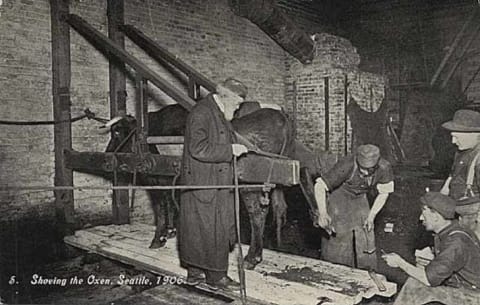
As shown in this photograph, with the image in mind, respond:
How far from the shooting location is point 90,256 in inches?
259

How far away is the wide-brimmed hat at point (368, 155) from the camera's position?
4539mm

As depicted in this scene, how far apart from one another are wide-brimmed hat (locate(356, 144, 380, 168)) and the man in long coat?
46.7 inches

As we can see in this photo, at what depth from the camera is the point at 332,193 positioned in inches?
203

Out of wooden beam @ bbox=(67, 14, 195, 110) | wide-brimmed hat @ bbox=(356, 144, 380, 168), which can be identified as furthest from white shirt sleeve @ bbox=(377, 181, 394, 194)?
wooden beam @ bbox=(67, 14, 195, 110)

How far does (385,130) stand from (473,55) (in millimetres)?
2604

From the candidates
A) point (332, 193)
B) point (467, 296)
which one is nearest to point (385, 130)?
point (332, 193)

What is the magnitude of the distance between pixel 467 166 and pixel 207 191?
7.40 ft

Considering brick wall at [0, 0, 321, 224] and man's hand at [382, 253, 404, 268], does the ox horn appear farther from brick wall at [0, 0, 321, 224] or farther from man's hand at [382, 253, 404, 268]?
man's hand at [382, 253, 404, 268]

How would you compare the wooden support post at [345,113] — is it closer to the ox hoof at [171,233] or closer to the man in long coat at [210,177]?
the ox hoof at [171,233]

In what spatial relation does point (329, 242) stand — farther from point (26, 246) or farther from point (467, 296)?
point (26, 246)

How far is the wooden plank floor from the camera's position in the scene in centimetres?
415

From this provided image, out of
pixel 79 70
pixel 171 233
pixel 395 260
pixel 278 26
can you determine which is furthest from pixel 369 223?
pixel 278 26

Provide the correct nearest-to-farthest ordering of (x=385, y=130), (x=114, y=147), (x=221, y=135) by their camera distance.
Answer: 1. (x=221, y=135)
2. (x=114, y=147)
3. (x=385, y=130)

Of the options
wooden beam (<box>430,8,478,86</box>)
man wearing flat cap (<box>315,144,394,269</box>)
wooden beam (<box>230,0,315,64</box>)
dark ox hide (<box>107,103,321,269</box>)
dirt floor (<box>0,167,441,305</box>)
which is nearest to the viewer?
man wearing flat cap (<box>315,144,394,269</box>)
